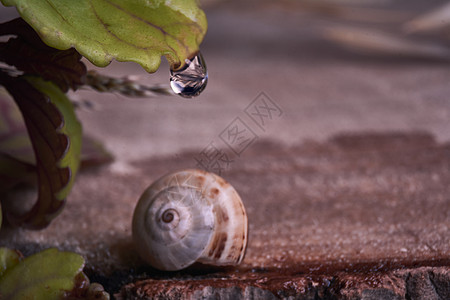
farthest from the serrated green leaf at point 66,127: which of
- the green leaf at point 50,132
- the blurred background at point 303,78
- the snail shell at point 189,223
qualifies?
the blurred background at point 303,78

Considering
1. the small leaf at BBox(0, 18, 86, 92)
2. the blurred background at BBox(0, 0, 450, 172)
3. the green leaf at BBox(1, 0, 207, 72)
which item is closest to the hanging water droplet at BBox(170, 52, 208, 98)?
the green leaf at BBox(1, 0, 207, 72)

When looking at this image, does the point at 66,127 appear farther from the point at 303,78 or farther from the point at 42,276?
the point at 303,78

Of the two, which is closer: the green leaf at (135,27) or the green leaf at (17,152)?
the green leaf at (135,27)

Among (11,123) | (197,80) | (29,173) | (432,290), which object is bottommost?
(11,123)

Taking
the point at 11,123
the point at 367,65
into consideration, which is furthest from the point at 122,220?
the point at 367,65

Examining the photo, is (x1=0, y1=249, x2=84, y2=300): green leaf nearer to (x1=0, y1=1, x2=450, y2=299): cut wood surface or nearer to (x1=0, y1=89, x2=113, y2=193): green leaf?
(x1=0, y1=1, x2=450, y2=299): cut wood surface

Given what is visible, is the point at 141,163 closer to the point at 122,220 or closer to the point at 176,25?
the point at 122,220

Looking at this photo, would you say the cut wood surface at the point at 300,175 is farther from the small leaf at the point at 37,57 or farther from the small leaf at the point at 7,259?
the small leaf at the point at 37,57

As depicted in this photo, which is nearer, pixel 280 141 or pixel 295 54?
pixel 280 141
